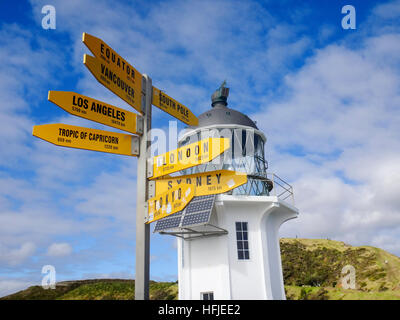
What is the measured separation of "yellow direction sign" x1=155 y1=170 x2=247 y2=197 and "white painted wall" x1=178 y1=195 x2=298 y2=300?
8318mm

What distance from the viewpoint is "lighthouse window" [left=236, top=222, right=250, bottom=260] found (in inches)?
582

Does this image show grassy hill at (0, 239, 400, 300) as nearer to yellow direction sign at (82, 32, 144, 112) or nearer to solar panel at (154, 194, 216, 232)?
solar panel at (154, 194, 216, 232)

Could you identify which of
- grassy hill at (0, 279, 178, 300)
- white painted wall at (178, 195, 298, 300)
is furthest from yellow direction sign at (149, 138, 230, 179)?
grassy hill at (0, 279, 178, 300)

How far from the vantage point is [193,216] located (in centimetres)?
1380

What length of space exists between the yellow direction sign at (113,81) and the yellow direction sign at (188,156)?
1.13m

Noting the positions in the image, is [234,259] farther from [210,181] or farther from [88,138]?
[88,138]

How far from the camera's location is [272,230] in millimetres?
16281

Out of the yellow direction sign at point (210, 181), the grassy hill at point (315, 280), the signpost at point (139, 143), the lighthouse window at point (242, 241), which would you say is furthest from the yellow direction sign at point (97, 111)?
the grassy hill at point (315, 280)

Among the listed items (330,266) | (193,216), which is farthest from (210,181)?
(330,266)

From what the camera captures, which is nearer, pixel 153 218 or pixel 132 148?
pixel 153 218

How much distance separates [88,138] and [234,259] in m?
10.1

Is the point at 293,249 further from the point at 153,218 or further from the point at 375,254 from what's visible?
the point at 153,218
